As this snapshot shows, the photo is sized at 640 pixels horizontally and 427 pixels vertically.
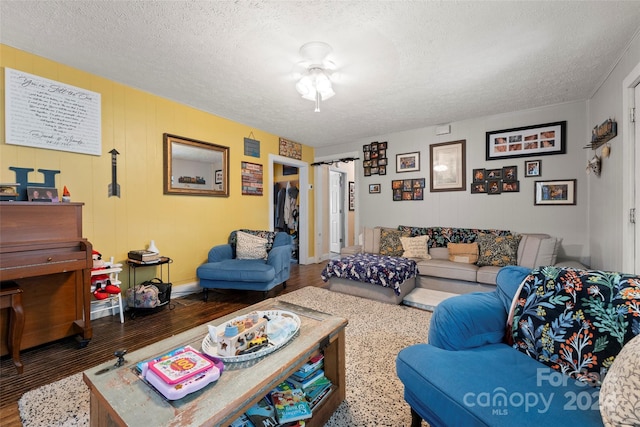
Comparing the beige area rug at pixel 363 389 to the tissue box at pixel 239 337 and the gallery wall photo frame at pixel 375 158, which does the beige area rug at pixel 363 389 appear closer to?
the tissue box at pixel 239 337

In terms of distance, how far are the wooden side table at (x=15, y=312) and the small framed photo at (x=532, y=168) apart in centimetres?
522

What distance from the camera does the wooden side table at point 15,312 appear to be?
5.72ft

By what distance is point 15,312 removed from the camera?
177 centimetres

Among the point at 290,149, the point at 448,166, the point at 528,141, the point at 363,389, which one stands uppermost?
the point at 290,149

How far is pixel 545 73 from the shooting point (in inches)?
102

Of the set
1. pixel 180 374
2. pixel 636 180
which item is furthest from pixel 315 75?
pixel 636 180

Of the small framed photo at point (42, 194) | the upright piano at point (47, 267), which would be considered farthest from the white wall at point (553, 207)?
the small framed photo at point (42, 194)

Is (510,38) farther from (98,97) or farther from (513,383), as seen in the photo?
(98,97)

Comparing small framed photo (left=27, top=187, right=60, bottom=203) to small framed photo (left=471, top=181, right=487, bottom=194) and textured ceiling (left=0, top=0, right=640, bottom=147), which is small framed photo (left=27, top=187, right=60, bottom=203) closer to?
textured ceiling (left=0, top=0, right=640, bottom=147)

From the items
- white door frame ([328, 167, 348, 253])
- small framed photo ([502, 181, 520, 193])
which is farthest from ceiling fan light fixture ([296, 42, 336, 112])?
white door frame ([328, 167, 348, 253])

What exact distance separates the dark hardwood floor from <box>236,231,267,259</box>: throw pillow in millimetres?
501

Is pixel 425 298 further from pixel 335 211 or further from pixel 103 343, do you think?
pixel 335 211

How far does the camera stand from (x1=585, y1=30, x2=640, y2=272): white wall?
2.16m

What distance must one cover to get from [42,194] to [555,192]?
5451mm
